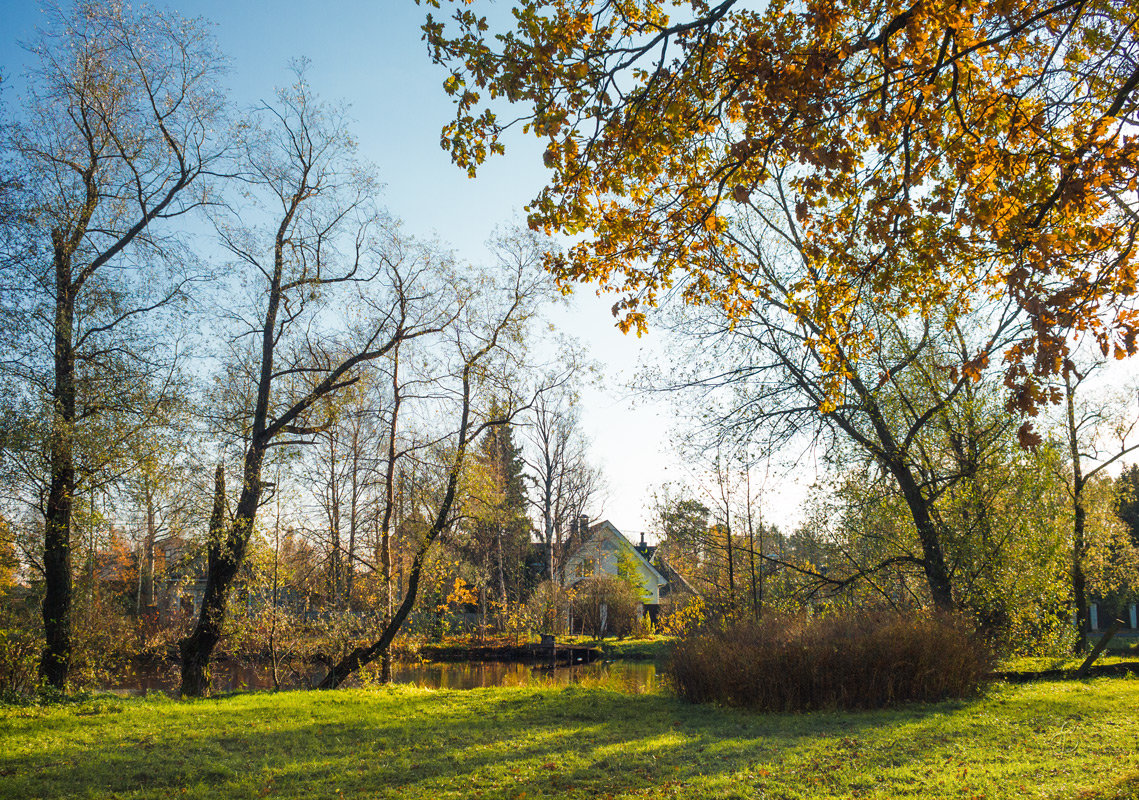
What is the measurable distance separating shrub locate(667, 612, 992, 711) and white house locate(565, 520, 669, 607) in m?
22.8

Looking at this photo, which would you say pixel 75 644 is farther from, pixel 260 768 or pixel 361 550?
pixel 361 550

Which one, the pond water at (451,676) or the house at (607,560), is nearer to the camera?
the pond water at (451,676)

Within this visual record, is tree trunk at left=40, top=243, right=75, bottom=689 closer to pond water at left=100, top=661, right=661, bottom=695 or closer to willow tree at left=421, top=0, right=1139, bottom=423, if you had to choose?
pond water at left=100, top=661, right=661, bottom=695

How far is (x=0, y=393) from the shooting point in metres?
10.9

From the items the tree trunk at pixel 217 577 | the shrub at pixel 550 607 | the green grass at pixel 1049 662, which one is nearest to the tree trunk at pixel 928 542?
Result: the green grass at pixel 1049 662

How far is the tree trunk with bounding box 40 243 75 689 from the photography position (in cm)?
1144

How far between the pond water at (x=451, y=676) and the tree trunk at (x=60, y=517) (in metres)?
5.20

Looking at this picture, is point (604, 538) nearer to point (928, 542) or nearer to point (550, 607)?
point (550, 607)

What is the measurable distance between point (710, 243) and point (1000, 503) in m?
11.5

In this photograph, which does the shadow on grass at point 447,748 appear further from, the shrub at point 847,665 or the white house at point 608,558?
the white house at point 608,558

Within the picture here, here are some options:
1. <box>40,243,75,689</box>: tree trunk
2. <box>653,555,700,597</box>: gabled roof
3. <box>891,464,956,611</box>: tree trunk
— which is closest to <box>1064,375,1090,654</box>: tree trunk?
<box>891,464,956,611</box>: tree trunk

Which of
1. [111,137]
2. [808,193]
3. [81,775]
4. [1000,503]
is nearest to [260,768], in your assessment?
[81,775]

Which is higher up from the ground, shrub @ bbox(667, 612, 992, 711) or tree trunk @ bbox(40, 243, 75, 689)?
tree trunk @ bbox(40, 243, 75, 689)

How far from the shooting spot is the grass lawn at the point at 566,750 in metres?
6.25
